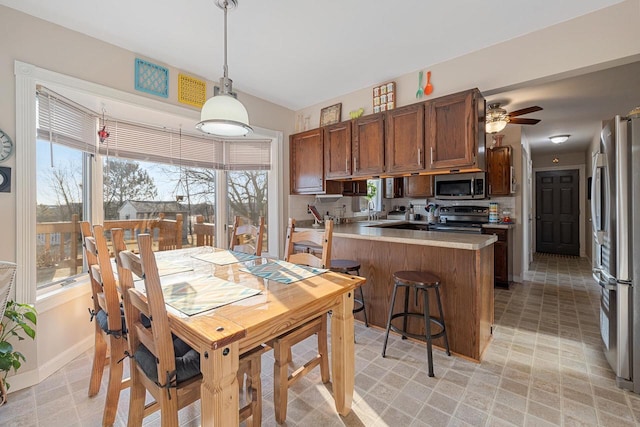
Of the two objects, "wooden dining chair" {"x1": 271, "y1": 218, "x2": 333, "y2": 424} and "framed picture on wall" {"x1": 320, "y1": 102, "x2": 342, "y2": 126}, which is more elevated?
"framed picture on wall" {"x1": 320, "y1": 102, "x2": 342, "y2": 126}

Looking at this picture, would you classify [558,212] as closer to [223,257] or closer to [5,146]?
[223,257]

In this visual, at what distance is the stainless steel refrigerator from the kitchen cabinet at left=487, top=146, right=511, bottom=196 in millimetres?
2406

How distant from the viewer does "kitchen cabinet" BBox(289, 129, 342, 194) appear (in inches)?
139

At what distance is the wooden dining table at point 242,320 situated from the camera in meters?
0.97

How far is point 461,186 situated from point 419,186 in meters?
0.69

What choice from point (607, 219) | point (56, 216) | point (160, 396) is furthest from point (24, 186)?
point (607, 219)

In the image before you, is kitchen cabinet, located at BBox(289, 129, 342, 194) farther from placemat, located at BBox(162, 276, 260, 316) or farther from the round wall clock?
the round wall clock

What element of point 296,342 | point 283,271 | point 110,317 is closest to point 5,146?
point 110,317

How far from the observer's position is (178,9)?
75.6 inches

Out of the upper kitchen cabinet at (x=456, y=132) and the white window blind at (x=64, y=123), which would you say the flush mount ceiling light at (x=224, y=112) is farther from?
the upper kitchen cabinet at (x=456, y=132)

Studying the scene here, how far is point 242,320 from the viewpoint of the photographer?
1050mm

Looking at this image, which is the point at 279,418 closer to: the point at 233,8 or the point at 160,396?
the point at 160,396

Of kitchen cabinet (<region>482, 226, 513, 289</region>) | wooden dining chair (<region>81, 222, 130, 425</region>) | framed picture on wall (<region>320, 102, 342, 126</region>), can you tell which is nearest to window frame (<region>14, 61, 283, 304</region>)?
wooden dining chair (<region>81, 222, 130, 425</region>)

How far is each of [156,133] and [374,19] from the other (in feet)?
8.23
